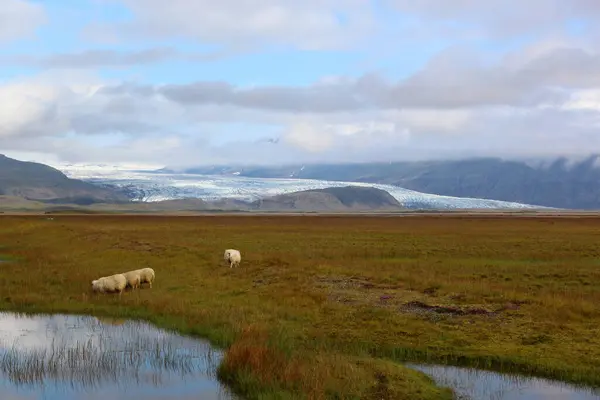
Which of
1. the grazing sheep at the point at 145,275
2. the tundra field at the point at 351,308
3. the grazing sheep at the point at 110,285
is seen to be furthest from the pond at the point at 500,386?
the grazing sheep at the point at 145,275

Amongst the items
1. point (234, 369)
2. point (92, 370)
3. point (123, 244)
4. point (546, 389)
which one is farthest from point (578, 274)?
point (123, 244)

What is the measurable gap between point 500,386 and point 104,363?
1001 centimetres

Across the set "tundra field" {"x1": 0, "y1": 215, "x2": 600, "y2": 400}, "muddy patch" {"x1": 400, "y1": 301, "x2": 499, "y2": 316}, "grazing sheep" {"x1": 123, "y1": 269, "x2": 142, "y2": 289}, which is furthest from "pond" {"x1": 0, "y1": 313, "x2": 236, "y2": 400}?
"muddy patch" {"x1": 400, "y1": 301, "x2": 499, "y2": 316}

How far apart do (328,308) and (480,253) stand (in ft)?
75.9

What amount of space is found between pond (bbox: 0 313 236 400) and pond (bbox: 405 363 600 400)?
5372mm

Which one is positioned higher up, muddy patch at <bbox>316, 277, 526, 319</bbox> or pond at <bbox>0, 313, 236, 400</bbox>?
muddy patch at <bbox>316, 277, 526, 319</bbox>

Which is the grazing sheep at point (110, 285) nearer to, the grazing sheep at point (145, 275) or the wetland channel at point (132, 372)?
the grazing sheep at point (145, 275)

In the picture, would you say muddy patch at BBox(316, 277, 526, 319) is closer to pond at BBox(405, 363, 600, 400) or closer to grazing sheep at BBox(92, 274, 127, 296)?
pond at BBox(405, 363, 600, 400)

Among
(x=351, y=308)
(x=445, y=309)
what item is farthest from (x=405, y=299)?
(x=351, y=308)

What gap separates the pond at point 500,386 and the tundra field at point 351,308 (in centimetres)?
48

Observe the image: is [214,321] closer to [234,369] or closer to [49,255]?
[234,369]

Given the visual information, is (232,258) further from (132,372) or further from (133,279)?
(132,372)

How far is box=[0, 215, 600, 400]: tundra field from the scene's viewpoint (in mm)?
14578

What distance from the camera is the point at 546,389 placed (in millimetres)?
14281
